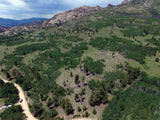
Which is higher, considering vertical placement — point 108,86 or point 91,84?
point 108,86

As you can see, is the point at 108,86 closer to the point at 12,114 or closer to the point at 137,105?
the point at 137,105

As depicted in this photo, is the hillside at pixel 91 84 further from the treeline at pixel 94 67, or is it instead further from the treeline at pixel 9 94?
the treeline at pixel 9 94

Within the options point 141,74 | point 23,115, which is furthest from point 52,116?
point 141,74

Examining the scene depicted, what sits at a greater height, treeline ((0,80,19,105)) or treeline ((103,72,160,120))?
treeline ((103,72,160,120))

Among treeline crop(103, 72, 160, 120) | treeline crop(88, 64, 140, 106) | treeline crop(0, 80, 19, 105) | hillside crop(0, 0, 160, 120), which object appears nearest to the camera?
treeline crop(103, 72, 160, 120)

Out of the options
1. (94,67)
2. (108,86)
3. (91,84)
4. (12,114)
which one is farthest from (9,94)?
(108,86)

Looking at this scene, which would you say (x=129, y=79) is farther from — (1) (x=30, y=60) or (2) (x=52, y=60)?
(1) (x=30, y=60)

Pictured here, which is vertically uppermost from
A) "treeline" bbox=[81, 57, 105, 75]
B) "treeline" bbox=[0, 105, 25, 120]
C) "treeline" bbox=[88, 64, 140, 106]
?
"treeline" bbox=[81, 57, 105, 75]

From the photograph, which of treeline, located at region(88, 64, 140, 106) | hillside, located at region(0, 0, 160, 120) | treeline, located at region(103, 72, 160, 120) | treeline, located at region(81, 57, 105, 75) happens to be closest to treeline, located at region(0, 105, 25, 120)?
hillside, located at region(0, 0, 160, 120)

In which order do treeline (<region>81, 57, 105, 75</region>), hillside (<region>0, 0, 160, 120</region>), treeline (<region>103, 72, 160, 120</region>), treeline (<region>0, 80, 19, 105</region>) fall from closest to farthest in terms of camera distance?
treeline (<region>103, 72, 160, 120</region>) → hillside (<region>0, 0, 160, 120</region>) → treeline (<region>0, 80, 19, 105</region>) → treeline (<region>81, 57, 105, 75</region>)

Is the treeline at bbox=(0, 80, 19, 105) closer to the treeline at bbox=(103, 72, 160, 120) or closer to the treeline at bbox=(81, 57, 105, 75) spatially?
the treeline at bbox=(81, 57, 105, 75)

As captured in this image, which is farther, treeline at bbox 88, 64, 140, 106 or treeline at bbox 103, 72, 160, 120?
treeline at bbox 88, 64, 140, 106
